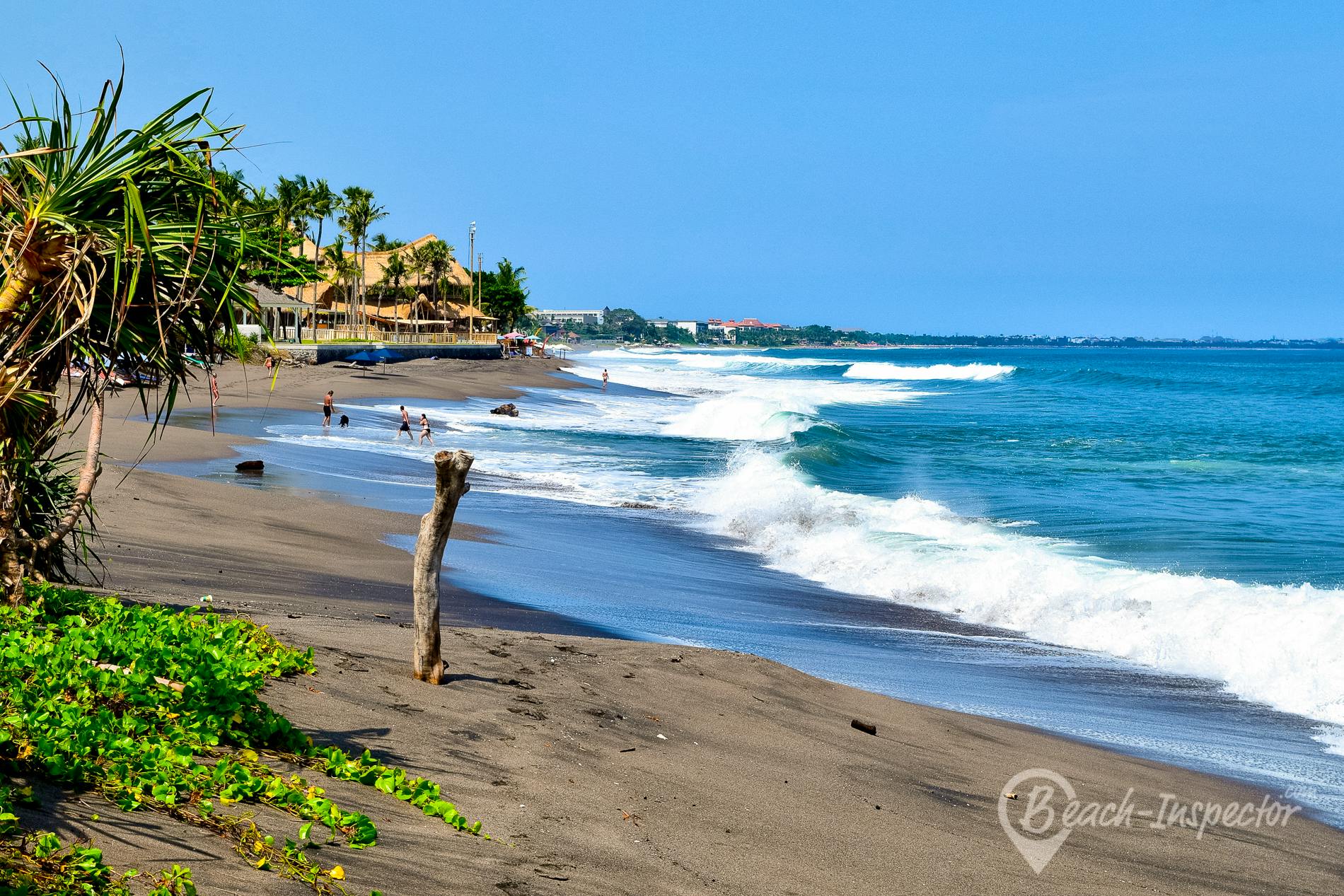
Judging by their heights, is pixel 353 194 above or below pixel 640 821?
above

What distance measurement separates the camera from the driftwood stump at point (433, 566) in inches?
302

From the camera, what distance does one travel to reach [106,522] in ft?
44.0

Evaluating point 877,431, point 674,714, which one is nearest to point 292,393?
point 877,431

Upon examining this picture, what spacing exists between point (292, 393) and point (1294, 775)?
42966 millimetres

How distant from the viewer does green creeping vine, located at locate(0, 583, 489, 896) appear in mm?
3992

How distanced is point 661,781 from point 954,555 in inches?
458

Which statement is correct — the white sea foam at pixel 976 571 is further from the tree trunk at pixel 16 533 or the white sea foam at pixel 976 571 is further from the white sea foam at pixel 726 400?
the tree trunk at pixel 16 533

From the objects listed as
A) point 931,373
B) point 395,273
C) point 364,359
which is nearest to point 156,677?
point 364,359

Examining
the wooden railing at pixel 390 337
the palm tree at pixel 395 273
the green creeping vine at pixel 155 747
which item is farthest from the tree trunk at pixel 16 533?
the palm tree at pixel 395 273

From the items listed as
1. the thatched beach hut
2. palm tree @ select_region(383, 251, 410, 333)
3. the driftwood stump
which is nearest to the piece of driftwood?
the driftwood stump

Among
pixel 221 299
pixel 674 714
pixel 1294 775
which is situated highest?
pixel 221 299

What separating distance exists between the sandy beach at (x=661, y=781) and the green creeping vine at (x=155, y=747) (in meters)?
0.15

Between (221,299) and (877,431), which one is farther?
(877,431)

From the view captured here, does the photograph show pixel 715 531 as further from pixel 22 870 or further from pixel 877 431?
pixel 877 431
